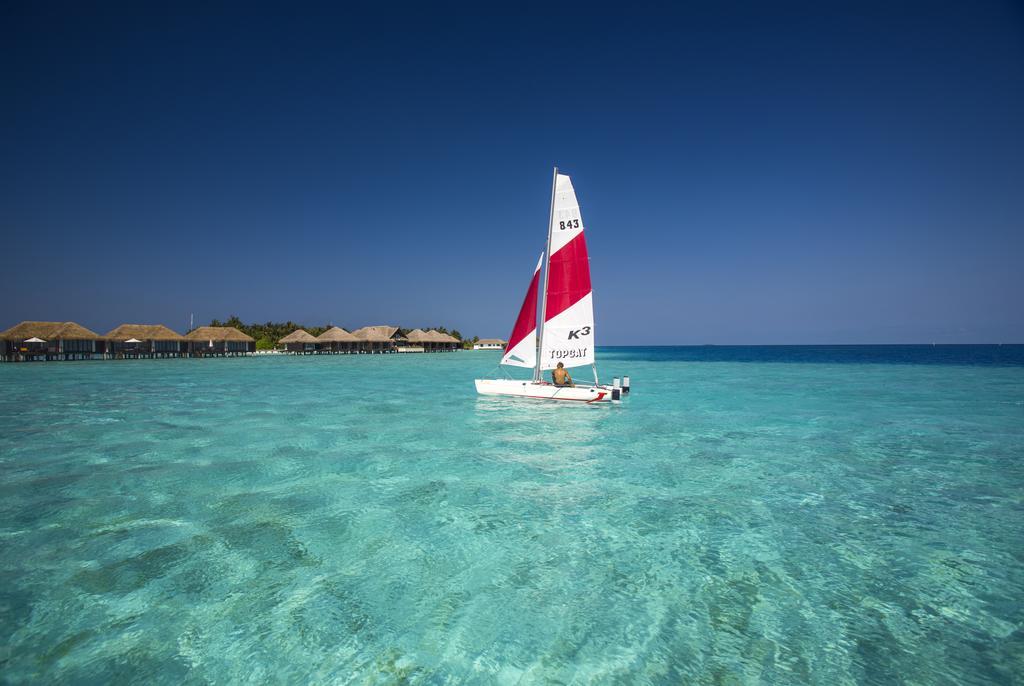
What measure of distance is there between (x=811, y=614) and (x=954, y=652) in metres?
0.94

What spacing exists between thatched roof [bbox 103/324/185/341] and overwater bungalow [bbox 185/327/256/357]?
2046 millimetres

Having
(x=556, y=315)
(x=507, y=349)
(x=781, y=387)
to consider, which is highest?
(x=556, y=315)

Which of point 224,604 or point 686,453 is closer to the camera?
point 224,604

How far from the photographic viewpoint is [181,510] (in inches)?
263

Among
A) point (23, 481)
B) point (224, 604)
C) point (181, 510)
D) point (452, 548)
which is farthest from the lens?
point (23, 481)

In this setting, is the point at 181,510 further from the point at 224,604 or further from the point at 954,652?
the point at 954,652

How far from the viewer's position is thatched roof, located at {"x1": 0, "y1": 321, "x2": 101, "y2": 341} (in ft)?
155

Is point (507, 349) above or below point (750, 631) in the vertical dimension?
above

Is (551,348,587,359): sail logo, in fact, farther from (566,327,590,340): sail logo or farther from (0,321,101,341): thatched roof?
(0,321,101,341): thatched roof

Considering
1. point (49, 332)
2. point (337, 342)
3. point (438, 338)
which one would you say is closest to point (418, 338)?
point (438, 338)

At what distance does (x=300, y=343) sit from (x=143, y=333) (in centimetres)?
2269

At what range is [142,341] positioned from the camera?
55656mm

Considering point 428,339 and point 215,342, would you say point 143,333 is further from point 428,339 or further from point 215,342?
point 428,339

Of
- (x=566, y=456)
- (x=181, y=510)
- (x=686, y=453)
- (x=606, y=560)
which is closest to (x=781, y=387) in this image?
(x=686, y=453)
